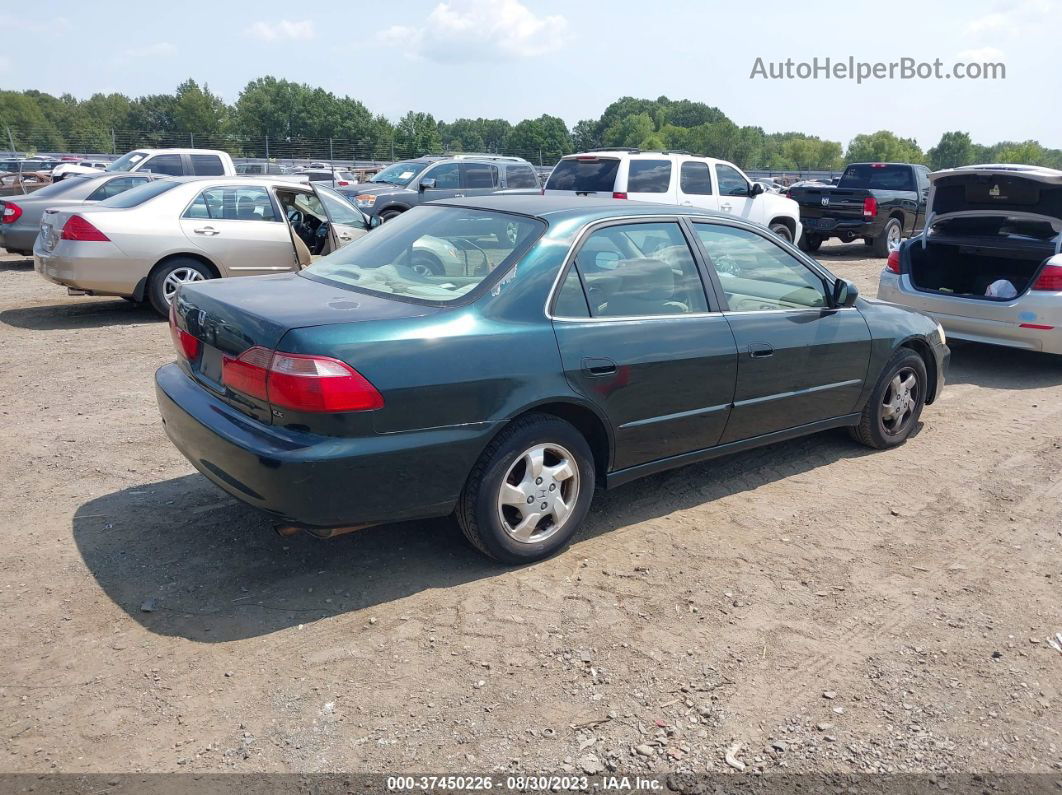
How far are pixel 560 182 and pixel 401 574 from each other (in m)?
10.4

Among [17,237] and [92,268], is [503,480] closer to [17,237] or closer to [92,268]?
[92,268]

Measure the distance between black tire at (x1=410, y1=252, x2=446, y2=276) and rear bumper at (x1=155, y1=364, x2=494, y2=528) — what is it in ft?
2.96

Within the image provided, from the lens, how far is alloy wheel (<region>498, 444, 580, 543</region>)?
3.83 m

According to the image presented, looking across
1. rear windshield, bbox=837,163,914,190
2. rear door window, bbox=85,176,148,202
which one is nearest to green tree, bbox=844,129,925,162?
rear windshield, bbox=837,163,914,190

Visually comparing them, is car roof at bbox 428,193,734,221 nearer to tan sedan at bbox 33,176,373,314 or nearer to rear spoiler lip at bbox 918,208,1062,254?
rear spoiler lip at bbox 918,208,1062,254

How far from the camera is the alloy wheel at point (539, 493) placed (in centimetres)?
383

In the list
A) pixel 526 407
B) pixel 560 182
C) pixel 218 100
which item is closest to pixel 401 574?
pixel 526 407

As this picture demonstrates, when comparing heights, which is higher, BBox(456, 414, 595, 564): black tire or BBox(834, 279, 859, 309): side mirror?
BBox(834, 279, 859, 309): side mirror

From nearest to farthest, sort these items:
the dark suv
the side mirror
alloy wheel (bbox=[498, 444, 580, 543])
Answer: alloy wheel (bbox=[498, 444, 580, 543]) → the side mirror → the dark suv

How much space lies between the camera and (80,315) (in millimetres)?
9641

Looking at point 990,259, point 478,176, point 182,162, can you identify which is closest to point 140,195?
point 182,162

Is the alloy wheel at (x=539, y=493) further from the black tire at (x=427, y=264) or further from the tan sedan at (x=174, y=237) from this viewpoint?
the tan sedan at (x=174, y=237)

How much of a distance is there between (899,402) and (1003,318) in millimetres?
2739

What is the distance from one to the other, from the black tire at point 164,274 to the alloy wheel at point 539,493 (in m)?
6.29
